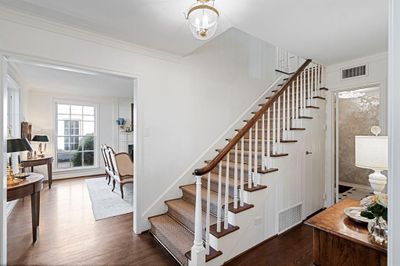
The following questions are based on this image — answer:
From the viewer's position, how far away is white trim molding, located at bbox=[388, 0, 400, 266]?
70 centimetres

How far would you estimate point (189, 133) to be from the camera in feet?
10.0

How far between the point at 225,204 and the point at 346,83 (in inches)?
111

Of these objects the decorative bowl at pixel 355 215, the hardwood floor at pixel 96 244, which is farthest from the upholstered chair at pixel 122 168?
the decorative bowl at pixel 355 215

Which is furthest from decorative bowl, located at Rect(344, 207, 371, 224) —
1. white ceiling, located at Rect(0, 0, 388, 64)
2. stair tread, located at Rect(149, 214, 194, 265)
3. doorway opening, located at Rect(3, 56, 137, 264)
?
doorway opening, located at Rect(3, 56, 137, 264)

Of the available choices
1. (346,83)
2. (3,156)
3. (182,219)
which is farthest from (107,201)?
(346,83)

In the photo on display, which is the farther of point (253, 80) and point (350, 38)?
point (253, 80)

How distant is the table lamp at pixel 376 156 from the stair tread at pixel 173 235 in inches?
67.8

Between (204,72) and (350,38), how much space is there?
6.39 feet

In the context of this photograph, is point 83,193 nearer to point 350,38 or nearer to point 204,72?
point 204,72

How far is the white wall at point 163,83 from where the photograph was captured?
1.94 meters

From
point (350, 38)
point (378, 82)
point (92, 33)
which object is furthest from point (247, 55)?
point (92, 33)

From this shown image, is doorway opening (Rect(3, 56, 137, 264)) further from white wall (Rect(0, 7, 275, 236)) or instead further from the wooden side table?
white wall (Rect(0, 7, 275, 236))

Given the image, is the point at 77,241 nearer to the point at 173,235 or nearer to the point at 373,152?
the point at 173,235

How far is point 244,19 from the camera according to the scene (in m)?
1.97
